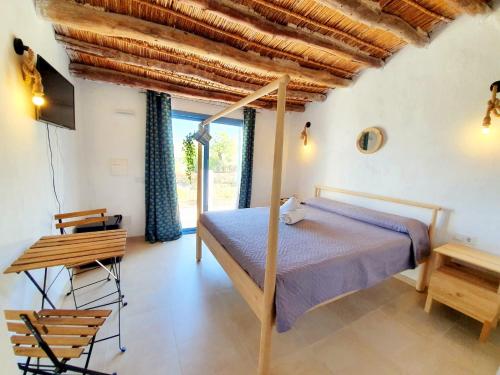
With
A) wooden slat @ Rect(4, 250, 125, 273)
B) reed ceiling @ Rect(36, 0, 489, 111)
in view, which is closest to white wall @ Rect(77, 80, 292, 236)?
reed ceiling @ Rect(36, 0, 489, 111)

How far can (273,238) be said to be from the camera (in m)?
1.24

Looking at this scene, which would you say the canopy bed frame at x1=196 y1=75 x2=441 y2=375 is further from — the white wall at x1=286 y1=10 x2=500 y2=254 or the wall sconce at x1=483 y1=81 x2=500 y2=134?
the white wall at x1=286 y1=10 x2=500 y2=254

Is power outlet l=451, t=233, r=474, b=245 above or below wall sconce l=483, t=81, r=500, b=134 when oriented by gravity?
below

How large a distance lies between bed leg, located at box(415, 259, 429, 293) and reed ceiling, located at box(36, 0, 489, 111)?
97.2 inches

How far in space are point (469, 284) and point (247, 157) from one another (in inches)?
127

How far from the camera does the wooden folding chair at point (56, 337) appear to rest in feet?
3.12

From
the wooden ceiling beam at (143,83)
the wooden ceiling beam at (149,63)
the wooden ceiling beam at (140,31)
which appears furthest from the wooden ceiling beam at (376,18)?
the wooden ceiling beam at (143,83)

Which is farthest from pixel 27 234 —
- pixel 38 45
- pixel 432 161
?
pixel 432 161

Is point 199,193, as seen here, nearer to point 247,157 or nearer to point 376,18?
point 247,157

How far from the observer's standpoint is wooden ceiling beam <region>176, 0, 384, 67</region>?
70.6 inches

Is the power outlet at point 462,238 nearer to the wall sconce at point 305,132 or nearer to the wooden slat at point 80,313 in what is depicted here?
the wall sconce at point 305,132

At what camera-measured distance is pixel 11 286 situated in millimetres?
1192

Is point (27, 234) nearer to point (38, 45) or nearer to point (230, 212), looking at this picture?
point (38, 45)

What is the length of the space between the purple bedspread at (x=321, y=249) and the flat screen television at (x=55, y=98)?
165 cm
